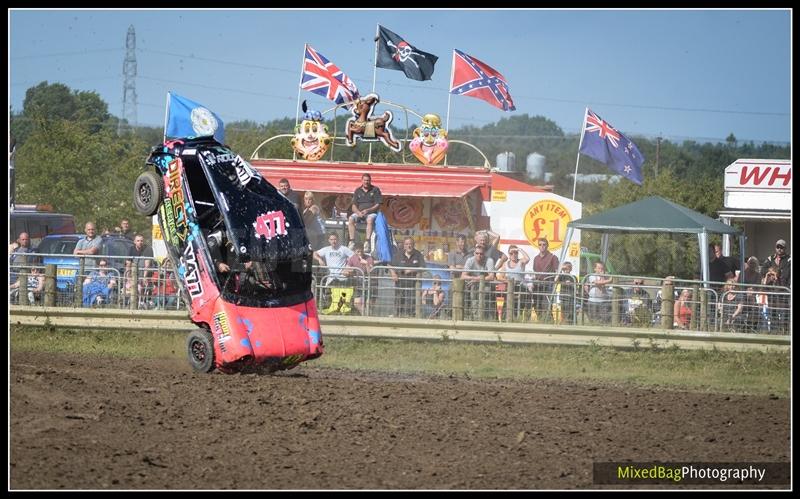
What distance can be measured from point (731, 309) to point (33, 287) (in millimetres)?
11629

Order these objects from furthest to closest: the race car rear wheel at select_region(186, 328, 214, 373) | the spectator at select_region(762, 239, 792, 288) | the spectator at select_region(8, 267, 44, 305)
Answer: the spectator at select_region(762, 239, 792, 288) → the spectator at select_region(8, 267, 44, 305) → the race car rear wheel at select_region(186, 328, 214, 373)

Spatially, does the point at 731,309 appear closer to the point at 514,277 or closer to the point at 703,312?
the point at 703,312

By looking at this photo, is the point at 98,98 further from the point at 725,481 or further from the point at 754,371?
the point at 725,481

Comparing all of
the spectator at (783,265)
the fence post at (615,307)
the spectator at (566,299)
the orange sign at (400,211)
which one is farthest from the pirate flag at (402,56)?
the fence post at (615,307)

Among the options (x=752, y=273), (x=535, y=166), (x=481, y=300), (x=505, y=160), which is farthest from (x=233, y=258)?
(x=535, y=166)

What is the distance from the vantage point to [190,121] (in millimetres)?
13156

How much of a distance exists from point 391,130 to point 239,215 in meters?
10.1

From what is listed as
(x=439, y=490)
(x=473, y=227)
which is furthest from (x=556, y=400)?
(x=473, y=227)

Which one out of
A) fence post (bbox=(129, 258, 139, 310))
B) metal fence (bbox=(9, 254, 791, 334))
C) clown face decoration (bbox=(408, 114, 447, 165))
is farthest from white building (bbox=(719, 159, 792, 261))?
fence post (bbox=(129, 258, 139, 310))

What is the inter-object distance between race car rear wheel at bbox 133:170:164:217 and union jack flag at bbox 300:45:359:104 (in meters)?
10.0

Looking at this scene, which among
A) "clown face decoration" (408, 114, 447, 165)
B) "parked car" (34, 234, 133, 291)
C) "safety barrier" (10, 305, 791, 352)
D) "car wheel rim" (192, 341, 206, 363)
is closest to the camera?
"car wheel rim" (192, 341, 206, 363)

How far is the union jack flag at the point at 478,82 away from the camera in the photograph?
23.6m

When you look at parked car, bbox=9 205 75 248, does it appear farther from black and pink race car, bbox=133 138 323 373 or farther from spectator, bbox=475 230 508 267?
black and pink race car, bbox=133 138 323 373

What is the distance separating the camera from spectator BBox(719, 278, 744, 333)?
15.9 metres
